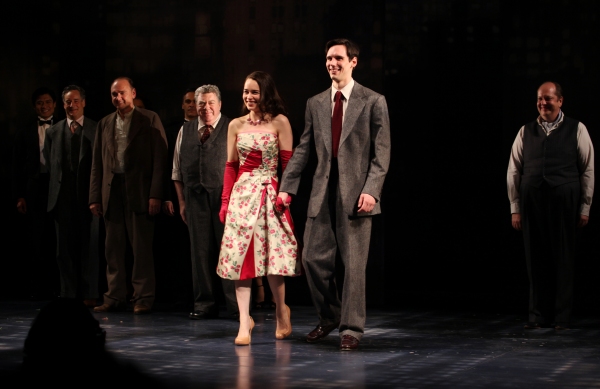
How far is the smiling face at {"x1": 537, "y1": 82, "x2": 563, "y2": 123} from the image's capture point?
5809 millimetres

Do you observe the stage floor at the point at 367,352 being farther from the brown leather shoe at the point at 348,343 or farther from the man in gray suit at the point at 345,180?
the man in gray suit at the point at 345,180

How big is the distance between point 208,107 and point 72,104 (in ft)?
4.46

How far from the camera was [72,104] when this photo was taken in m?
6.89

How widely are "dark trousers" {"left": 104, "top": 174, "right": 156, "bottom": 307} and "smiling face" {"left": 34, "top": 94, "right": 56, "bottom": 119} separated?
4.06 feet

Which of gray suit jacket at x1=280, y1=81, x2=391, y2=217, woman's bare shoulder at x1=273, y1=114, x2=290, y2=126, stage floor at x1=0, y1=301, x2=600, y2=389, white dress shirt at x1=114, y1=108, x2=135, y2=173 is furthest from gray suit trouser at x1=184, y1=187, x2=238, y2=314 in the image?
gray suit jacket at x1=280, y1=81, x2=391, y2=217

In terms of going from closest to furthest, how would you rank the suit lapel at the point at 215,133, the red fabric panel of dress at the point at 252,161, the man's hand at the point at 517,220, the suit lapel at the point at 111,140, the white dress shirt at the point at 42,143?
the red fabric panel of dress at the point at 252,161
the man's hand at the point at 517,220
the suit lapel at the point at 215,133
the suit lapel at the point at 111,140
the white dress shirt at the point at 42,143

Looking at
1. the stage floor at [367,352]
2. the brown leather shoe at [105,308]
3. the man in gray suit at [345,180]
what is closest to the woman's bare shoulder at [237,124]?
the man in gray suit at [345,180]

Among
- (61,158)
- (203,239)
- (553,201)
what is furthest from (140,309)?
(553,201)

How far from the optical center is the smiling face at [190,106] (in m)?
6.71

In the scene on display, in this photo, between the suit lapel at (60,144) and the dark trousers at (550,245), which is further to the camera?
the suit lapel at (60,144)

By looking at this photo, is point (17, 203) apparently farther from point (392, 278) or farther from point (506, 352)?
point (506, 352)

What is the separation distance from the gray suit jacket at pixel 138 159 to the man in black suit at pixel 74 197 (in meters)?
0.37

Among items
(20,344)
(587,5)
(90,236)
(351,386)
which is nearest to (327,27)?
(587,5)

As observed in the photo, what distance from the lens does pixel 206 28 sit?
7242 mm
